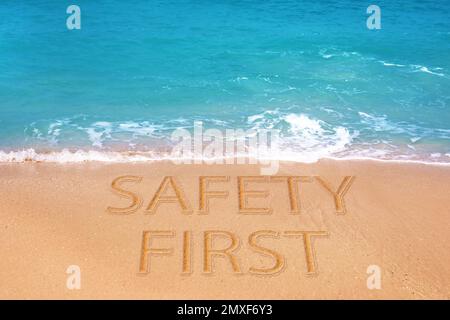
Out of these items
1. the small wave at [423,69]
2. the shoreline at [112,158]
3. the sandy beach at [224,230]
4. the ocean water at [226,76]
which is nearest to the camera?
the sandy beach at [224,230]

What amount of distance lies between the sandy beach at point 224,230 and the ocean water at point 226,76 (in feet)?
3.78

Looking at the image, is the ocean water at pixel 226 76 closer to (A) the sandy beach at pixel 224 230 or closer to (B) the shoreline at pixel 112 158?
(B) the shoreline at pixel 112 158

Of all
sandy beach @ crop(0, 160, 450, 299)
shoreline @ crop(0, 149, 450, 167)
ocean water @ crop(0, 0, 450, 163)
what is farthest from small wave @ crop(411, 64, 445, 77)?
sandy beach @ crop(0, 160, 450, 299)

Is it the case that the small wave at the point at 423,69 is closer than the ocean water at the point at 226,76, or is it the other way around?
the ocean water at the point at 226,76

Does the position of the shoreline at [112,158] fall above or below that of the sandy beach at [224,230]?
above

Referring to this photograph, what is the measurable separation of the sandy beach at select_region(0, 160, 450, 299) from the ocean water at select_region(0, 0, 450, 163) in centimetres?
115

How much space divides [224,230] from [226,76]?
8.18 metres

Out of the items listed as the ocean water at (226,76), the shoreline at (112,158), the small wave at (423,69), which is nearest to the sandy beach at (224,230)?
the shoreline at (112,158)

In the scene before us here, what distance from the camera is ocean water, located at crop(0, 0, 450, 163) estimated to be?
1327 cm

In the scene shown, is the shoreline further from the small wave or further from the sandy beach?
the small wave

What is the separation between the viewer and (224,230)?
383 inches

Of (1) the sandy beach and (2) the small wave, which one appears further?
(2) the small wave

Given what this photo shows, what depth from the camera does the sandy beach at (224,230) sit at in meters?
8.52

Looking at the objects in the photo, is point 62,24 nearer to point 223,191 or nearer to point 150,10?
point 150,10
